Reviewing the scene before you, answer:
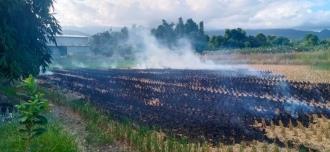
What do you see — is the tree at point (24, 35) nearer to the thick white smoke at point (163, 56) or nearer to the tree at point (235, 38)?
the thick white smoke at point (163, 56)

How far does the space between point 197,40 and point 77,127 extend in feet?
198

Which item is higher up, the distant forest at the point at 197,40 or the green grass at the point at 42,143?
the distant forest at the point at 197,40

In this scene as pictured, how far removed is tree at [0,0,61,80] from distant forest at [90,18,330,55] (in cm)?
4978

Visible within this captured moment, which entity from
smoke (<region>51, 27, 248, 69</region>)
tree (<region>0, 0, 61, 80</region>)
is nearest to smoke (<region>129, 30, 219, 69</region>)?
smoke (<region>51, 27, 248, 69</region>)

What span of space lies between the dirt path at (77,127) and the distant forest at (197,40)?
51.9 metres

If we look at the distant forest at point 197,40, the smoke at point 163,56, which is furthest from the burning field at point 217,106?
the distant forest at point 197,40

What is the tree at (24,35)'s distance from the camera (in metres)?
15.0

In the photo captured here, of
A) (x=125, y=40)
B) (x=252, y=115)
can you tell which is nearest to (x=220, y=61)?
(x=125, y=40)

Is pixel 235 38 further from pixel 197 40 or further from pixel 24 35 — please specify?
pixel 24 35

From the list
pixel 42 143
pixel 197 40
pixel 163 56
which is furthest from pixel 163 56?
pixel 42 143

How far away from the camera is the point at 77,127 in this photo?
1323 cm

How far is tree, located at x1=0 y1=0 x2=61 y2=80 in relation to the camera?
49.2ft

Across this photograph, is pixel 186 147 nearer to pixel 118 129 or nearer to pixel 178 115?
pixel 118 129

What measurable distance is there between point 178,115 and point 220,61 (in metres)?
41.3
